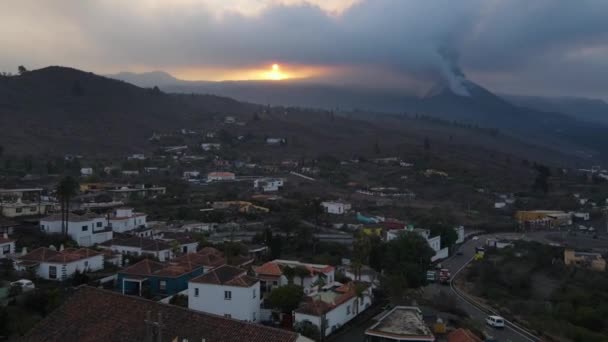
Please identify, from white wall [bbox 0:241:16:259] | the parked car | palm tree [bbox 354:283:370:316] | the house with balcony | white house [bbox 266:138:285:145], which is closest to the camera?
the parked car

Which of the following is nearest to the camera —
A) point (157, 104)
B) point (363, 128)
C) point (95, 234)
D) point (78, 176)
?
point (95, 234)

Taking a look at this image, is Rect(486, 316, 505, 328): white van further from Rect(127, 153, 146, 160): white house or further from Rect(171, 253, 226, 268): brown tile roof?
Rect(127, 153, 146, 160): white house

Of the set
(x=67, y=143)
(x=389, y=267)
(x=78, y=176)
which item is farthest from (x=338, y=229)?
(x=67, y=143)

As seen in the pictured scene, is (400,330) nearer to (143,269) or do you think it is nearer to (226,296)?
(226,296)

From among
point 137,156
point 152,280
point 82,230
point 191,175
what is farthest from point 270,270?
point 137,156

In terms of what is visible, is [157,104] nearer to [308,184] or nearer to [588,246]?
[308,184]

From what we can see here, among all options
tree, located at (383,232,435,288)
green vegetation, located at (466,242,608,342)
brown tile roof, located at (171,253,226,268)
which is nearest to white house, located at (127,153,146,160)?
green vegetation, located at (466,242,608,342)
